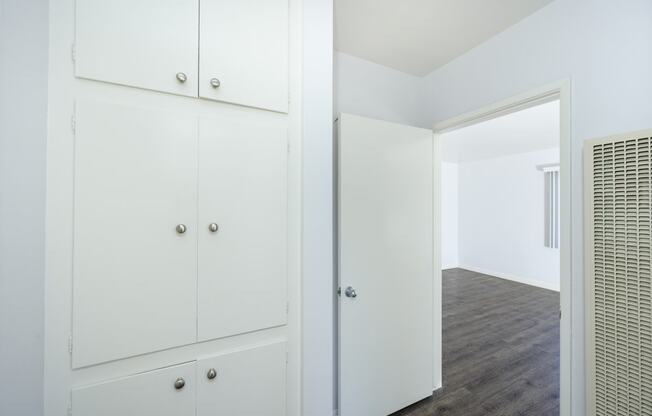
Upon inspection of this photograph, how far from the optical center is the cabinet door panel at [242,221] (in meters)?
0.98

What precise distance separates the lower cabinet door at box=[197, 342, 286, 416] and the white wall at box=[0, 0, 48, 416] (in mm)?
501

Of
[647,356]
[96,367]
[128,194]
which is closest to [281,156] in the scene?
A: [128,194]

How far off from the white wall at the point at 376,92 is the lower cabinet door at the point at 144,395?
168 cm

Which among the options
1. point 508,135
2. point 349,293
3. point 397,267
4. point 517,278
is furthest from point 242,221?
point 517,278

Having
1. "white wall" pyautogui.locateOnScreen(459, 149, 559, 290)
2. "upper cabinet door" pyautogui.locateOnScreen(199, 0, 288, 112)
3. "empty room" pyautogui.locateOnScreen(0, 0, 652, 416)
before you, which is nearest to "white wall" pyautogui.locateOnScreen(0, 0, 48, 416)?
"empty room" pyautogui.locateOnScreen(0, 0, 652, 416)

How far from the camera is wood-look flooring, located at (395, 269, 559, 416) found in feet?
6.15

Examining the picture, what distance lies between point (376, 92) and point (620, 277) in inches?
67.9

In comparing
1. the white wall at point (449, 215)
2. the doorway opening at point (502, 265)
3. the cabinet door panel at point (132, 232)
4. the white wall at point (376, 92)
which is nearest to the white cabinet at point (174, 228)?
the cabinet door panel at point (132, 232)

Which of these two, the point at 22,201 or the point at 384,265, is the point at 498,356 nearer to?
the point at 384,265

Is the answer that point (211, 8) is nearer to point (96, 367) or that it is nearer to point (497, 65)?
point (96, 367)

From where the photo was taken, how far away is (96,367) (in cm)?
86

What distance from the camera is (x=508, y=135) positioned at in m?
3.86

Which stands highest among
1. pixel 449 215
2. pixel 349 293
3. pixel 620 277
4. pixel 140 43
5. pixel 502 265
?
pixel 140 43

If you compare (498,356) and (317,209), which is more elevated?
(317,209)
